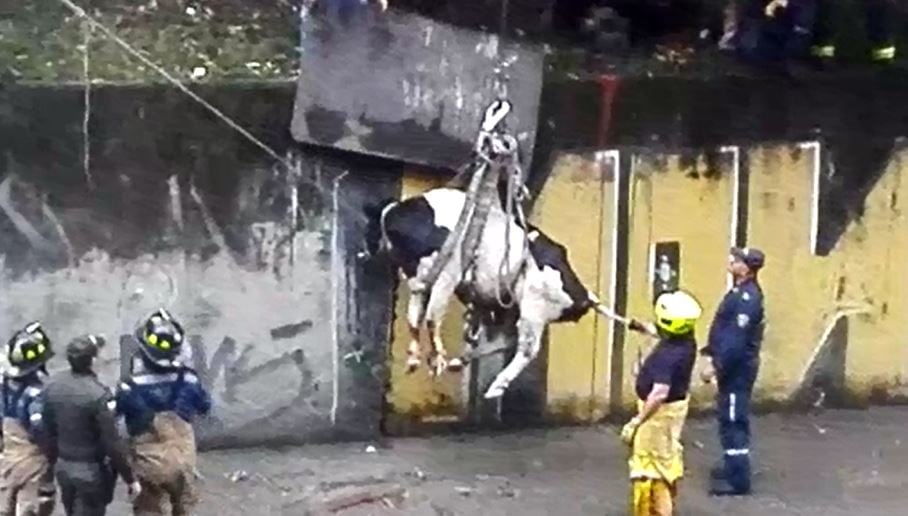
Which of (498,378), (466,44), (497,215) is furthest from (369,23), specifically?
(498,378)

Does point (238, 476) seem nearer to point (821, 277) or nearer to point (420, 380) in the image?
point (420, 380)

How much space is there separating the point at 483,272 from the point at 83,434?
3.16 meters

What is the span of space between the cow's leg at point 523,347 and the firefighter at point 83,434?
305 centimetres

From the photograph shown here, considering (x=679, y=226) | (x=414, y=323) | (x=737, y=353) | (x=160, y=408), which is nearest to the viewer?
(x=160, y=408)

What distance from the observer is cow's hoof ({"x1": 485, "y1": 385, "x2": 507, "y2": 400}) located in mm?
12785

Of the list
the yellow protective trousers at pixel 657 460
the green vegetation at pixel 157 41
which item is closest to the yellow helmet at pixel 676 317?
the yellow protective trousers at pixel 657 460

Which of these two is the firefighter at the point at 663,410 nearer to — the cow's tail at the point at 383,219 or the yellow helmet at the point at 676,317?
the yellow helmet at the point at 676,317

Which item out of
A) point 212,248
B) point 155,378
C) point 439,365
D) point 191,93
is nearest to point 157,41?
point 191,93

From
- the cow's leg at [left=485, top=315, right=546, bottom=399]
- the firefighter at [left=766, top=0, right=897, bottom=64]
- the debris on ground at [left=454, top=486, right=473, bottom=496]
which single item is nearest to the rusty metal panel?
the cow's leg at [left=485, top=315, right=546, bottom=399]

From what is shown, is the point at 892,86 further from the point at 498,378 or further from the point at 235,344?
the point at 235,344

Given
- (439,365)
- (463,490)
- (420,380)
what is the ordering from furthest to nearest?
(420,380)
(439,365)
(463,490)

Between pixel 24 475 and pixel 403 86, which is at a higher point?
pixel 403 86

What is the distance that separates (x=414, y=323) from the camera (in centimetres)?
1270

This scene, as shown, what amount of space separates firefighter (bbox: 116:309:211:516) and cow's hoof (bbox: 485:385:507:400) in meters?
2.64
